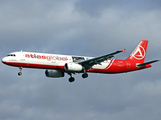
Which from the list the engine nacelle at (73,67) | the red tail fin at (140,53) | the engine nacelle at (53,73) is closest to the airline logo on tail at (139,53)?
the red tail fin at (140,53)

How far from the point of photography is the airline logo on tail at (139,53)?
70.6 metres

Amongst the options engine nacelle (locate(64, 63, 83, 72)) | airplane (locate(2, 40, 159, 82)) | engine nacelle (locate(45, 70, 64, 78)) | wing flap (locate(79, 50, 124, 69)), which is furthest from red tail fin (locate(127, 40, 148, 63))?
engine nacelle (locate(45, 70, 64, 78))

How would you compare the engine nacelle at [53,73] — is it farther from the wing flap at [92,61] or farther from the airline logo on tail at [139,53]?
the airline logo on tail at [139,53]

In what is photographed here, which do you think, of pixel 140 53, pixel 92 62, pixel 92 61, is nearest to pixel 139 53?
pixel 140 53

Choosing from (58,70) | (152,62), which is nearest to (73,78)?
(58,70)

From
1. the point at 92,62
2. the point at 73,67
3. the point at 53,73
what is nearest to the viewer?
the point at 73,67

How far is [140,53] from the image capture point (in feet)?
235

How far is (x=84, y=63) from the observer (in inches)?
2421

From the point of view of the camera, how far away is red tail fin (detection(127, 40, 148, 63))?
2762 inches

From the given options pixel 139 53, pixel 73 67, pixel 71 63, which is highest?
pixel 139 53

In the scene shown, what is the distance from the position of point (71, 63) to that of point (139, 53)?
707 inches

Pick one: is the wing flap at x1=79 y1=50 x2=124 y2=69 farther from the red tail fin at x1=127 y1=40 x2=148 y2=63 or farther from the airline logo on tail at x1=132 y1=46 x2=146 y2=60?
Answer: the airline logo on tail at x1=132 y1=46 x2=146 y2=60

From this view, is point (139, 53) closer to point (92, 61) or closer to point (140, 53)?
point (140, 53)

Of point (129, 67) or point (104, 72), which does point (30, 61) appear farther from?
point (129, 67)
